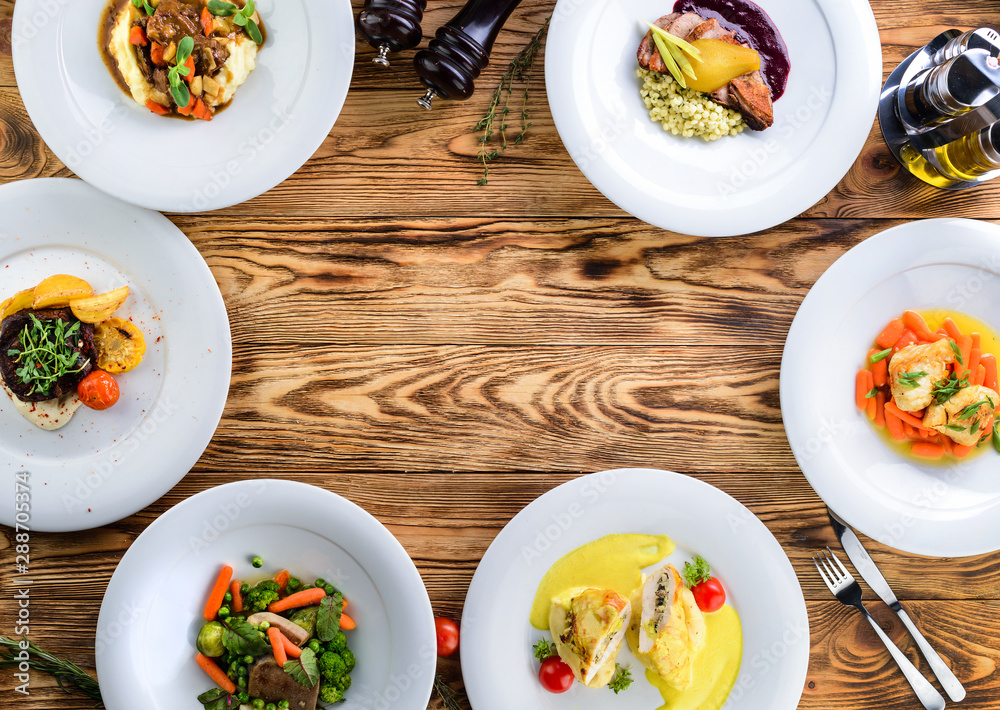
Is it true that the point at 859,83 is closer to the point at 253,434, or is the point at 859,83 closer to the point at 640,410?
the point at 640,410

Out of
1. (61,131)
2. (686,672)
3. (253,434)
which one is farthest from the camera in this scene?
(253,434)

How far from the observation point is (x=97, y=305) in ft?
5.53

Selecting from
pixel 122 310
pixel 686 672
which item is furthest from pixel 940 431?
pixel 122 310

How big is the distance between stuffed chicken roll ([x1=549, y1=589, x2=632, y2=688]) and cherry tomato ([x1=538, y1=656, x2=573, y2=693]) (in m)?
0.02

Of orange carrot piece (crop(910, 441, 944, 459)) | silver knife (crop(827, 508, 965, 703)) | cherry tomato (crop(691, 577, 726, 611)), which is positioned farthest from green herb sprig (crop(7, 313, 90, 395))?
orange carrot piece (crop(910, 441, 944, 459))

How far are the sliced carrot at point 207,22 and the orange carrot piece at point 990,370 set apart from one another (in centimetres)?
247

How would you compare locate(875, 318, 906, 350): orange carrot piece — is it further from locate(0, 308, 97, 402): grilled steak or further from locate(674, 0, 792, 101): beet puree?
locate(0, 308, 97, 402): grilled steak

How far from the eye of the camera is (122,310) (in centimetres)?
178

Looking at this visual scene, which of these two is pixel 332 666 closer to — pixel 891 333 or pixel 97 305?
pixel 97 305

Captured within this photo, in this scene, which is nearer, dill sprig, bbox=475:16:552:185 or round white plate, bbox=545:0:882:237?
round white plate, bbox=545:0:882:237

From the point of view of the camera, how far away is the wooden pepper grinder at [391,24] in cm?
163

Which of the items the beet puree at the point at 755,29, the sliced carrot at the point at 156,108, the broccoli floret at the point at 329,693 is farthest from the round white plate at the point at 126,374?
the beet puree at the point at 755,29

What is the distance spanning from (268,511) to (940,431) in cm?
198

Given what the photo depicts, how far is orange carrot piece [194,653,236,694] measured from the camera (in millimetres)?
1755
